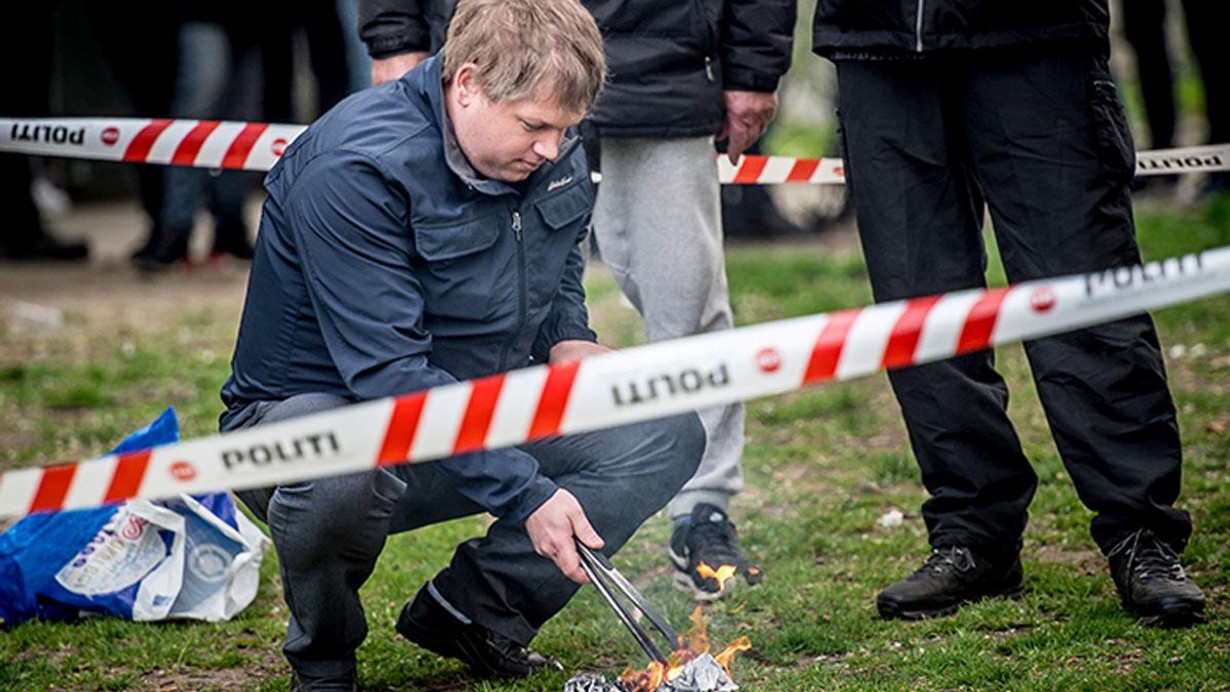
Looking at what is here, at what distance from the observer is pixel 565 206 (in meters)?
4.02

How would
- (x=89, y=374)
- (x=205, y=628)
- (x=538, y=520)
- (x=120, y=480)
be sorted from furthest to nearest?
(x=89, y=374) → (x=205, y=628) → (x=538, y=520) → (x=120, y=480)

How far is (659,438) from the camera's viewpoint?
4.20 meters

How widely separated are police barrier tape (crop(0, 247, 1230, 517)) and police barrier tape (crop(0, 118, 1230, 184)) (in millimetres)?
2370

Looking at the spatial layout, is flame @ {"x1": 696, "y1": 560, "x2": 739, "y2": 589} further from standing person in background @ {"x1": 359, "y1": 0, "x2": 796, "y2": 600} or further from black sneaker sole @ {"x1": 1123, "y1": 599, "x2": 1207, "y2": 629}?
black sneaker sole @ {"x1": 1123, "y1": 599, "x2": 1207, "y2": 629}

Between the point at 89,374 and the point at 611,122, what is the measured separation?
3.65 meters

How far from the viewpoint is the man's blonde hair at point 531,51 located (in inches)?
142

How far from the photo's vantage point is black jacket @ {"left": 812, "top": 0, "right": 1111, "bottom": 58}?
413 centimetres

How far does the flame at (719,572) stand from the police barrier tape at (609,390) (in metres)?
1.44

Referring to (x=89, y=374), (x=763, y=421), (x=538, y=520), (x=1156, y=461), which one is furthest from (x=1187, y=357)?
(x=89, y=374)

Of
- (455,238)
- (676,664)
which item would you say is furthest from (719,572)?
(455,238)

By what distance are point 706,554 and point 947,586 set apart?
0.71 meters

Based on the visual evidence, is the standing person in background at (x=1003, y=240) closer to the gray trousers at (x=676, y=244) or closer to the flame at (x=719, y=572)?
the flame at (x=719, y=572)

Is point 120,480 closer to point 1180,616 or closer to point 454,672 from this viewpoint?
point 454,672

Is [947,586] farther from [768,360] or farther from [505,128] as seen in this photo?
[505,128]
